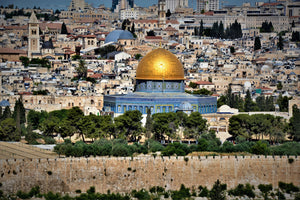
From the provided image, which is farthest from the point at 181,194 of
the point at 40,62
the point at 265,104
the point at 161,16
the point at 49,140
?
the point at 161,16

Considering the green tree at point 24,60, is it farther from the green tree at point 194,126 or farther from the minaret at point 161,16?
the minaret at point 161,16

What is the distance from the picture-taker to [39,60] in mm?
81312

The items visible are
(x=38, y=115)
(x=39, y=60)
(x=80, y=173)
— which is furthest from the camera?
(x=39, y=60)

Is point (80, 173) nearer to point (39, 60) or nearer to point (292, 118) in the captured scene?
point (292, 118)

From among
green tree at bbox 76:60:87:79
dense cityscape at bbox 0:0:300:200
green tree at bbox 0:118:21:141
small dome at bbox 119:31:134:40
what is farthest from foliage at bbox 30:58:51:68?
green tree at bbox 0:118:21:141

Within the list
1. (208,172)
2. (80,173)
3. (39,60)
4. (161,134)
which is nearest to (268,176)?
(208,172)

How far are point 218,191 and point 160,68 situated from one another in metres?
21.1

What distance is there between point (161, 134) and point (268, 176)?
35.3ft

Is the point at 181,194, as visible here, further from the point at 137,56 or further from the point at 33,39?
the point at 33,39

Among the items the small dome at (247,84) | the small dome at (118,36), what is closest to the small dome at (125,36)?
the small dome at (118,36)

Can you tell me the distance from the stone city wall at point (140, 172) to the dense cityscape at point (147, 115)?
0.13ft

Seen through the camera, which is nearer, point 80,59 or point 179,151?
point 179,151

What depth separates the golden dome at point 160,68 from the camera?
178 feet

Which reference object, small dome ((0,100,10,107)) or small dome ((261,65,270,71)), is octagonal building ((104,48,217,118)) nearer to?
small dome ((0,100,10,107))
